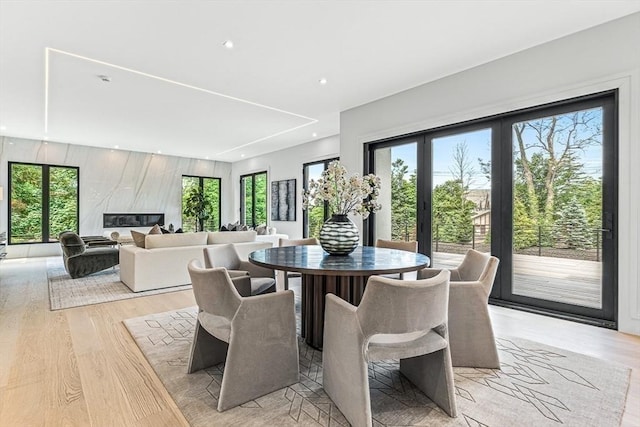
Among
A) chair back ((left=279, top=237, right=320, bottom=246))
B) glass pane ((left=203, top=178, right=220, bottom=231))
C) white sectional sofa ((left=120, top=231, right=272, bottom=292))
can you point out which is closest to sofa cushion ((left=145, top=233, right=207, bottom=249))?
white sectional sofa ((left=120, top=231, right=272, bottom=292))

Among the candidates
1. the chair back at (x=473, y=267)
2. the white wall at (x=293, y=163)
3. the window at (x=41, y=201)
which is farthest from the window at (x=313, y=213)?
the window at (x=41, y=201)

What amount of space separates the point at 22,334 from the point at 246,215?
790 cm

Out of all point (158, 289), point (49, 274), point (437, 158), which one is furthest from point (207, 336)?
point (49, 274)

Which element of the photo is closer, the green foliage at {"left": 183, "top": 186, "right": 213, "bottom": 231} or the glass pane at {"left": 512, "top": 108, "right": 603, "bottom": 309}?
the glass pane at {"left": 512, "top": 108, "right": 603, "bottom": 309}

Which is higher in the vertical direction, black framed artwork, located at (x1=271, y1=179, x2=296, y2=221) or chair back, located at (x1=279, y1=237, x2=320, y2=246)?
black framed artwork, located at (x1=271, y1=179, x2=296, y2=221)

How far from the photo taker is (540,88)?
3326 mm

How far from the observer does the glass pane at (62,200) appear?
26.6 ft

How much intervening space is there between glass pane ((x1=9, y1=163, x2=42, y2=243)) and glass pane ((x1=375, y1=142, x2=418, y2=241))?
27.6 feet

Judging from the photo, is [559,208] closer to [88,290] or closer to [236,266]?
[236,266]

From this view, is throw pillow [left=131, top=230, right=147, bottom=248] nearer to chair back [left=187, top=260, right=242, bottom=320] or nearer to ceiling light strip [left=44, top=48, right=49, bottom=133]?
ceiling light strip [left=44, top=48, right=49, bottom=133]

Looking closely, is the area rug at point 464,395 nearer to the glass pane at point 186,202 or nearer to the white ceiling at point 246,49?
the white ceiling at point 246,49

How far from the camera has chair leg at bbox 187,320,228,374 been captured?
7.05ft

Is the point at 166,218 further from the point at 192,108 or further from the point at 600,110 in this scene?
the point at 600,110

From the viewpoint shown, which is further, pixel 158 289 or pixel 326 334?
pixel 158 289
